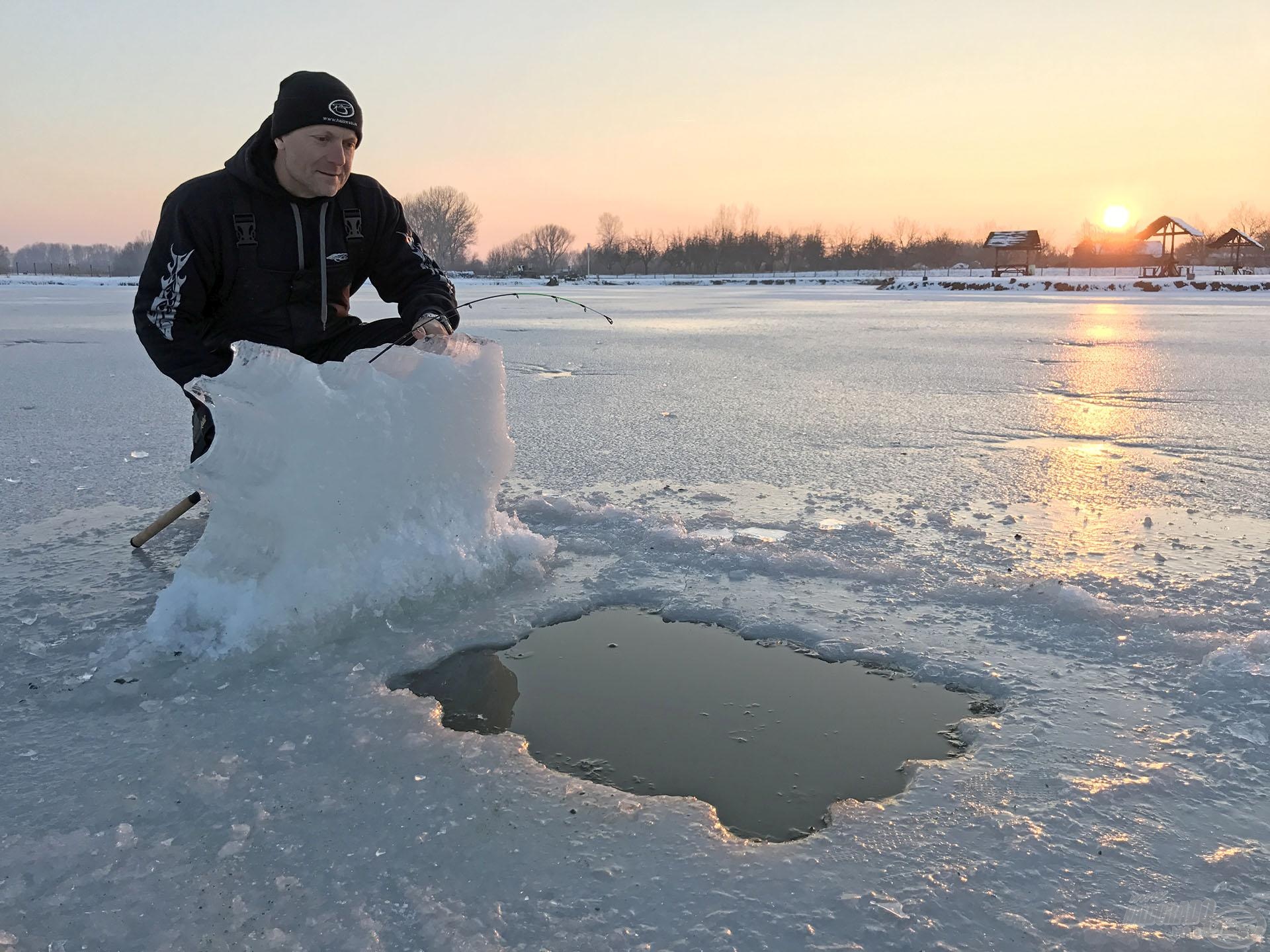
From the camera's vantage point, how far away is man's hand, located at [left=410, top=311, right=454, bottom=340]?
10.3 feet

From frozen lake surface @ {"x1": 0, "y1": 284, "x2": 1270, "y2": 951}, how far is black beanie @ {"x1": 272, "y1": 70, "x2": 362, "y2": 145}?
939mm

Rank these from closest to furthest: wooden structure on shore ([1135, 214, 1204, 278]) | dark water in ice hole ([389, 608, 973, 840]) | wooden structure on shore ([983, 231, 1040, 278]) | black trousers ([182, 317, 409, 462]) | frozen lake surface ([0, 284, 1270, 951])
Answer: frozen lake surface ([0, 284, 1270, 951]) → dark water in ice hole ([389, 608, 973, 840]) → black trousers ([182, 317, 409, 462]) → wooden structure on shore ([1135, 214, 1204, 278]) → wooden structure on shore ([983, 231, 1040, 278])

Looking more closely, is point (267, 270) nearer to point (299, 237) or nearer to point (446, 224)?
point (299, 237)

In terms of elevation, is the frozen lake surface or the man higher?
the man

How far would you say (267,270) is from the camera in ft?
10.9

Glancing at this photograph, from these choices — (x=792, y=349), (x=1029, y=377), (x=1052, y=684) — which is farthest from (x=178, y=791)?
(x=792, y=349)

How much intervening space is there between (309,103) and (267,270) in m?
0.61

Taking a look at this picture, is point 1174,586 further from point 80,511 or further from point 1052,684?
point 80,511

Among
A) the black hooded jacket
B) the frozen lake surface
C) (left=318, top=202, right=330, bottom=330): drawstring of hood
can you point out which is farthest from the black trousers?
the frozen lake surface

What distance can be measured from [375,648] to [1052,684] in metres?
1.78

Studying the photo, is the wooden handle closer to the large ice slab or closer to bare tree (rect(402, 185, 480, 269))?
the large ice slab

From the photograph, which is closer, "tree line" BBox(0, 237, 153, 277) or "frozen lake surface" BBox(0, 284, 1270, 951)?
"frozen lake surface" BBox(0, 284, 1270, 951)

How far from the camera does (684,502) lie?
401 cm

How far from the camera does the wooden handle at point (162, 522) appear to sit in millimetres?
3344
